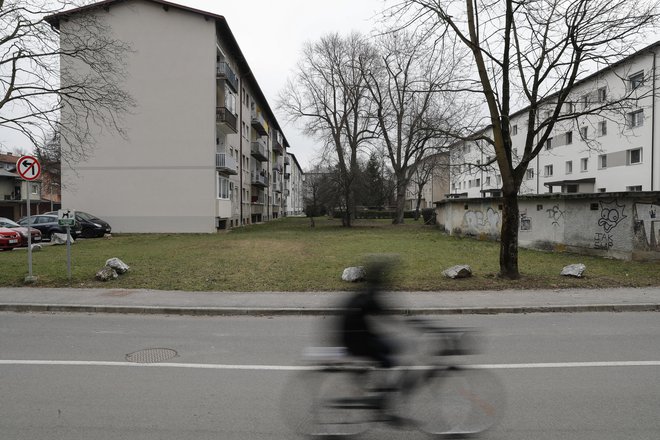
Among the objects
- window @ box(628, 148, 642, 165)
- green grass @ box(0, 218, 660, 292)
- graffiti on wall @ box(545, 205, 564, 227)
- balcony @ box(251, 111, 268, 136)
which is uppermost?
balcony @ box(251, 111, 268, 136)

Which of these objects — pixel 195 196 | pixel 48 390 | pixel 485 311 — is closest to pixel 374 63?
pixel 195 196

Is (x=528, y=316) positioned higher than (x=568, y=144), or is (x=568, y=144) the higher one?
(x=568, y=144)

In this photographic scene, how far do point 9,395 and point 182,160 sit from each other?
86.1 ft

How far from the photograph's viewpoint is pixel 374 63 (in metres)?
40.2

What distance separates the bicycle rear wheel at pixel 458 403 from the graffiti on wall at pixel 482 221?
796 inches

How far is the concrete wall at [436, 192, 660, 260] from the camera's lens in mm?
14227

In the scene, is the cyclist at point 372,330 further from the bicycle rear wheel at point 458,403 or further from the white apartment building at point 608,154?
the white apartment building at point 608,154

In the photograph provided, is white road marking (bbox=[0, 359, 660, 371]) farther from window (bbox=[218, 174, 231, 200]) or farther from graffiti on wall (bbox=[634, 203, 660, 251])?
window (bbox=[218, 174, 231, 200])

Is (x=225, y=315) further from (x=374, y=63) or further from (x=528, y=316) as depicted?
(x=374, y=63)

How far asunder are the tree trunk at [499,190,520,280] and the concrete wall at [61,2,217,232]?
70.1 feet

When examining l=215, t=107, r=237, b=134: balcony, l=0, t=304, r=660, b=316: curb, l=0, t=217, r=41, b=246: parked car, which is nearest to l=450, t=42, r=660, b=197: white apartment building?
l=0, t=304, r=660, b=316: curb

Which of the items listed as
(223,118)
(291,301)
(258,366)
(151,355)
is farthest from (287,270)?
(223,118)

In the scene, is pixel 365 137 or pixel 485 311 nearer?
pixel 485 311

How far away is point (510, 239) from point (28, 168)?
11807 mm
